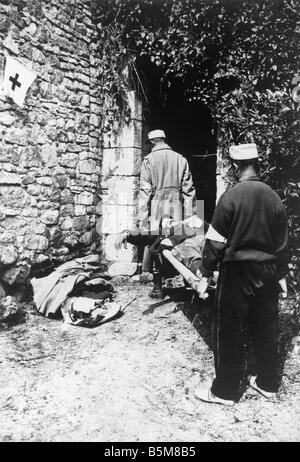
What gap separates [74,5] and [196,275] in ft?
13.3

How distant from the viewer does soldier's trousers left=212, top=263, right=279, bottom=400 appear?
2.73 metres

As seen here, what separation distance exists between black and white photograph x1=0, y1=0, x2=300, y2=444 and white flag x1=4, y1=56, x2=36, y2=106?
0.02 m

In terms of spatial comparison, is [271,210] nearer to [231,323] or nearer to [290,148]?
[231,323]

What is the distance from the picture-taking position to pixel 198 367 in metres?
3.38

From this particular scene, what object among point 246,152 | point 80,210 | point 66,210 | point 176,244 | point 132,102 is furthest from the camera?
point 132,102

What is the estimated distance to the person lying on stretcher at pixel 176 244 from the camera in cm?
380

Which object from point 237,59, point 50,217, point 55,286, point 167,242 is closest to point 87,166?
point 50,217

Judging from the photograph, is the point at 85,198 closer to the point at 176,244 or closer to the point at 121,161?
the point at 121,161

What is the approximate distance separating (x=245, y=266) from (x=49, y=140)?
11.0 feet

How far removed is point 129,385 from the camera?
315 centimetres

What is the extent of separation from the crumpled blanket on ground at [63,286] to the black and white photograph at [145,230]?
0.06 feet

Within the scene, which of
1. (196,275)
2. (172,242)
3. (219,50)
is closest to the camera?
(196,275)

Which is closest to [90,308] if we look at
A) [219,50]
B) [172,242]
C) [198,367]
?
[172,242]

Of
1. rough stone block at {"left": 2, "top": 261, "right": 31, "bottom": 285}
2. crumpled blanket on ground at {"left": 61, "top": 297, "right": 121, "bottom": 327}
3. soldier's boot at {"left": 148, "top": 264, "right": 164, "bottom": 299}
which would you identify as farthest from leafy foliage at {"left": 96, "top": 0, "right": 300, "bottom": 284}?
rough stone block at {"left": 2, "top": 261, "right": 31, "bottom": 285}
